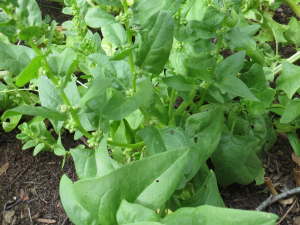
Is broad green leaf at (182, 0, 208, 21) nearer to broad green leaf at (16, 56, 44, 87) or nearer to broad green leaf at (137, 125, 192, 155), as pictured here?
broad green leaf at (137, 125, 192, 155)

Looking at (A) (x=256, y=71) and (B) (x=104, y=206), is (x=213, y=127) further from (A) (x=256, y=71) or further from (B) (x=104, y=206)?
(B) (x=104, y=206)

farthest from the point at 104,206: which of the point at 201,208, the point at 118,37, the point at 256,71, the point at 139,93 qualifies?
the point at 256,71

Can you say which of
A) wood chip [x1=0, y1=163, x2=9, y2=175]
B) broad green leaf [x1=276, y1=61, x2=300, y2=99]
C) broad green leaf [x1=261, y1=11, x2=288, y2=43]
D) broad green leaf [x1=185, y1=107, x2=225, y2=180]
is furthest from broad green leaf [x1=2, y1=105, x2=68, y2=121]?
broad green leaf [x1=261, y1=11, x2=288, y2=43]

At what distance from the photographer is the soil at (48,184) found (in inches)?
51.6

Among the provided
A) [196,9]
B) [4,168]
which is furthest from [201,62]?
[4,168]

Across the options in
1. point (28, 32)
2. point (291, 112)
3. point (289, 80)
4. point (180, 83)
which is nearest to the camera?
point (28, 32)

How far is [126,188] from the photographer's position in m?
0.76

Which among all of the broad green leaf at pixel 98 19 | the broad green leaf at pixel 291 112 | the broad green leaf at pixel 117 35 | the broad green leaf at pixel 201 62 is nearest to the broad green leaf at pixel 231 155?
the broad green leaf at pixel 291 112

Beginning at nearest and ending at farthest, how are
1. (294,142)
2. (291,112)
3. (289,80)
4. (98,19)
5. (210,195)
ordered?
(98,19)
(210,195)
(291,112)
(289,80)
(294,142)

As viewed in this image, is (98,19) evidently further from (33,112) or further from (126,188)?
(126,188)

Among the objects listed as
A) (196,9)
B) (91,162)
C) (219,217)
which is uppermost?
(196,9)

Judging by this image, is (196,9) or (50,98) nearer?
(50,98)

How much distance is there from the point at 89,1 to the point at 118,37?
1.17 m

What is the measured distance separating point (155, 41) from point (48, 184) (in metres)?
1.07
